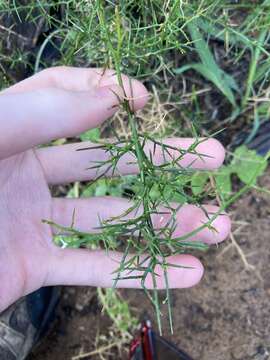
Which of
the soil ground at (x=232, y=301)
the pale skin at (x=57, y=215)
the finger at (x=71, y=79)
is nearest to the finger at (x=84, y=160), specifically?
the pale skin at (x=57, y=215)

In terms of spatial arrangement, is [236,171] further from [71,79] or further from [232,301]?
[71,79]

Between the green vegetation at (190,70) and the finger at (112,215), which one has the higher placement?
the green vegetation at (190,70)

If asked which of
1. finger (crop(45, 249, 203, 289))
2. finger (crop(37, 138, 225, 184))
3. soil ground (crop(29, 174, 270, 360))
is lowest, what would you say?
soil ground (crop(29, 174, 270, 360))

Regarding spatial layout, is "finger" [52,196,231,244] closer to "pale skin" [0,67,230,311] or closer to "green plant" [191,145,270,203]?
"pale skin" [0,67,230,311]

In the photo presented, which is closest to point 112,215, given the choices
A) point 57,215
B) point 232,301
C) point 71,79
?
point 57,215

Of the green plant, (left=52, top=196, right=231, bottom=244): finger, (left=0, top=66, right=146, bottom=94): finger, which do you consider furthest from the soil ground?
(left=0, top=66, right=146, bottom=94): finger

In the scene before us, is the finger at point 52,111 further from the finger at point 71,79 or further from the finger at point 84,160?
the finger at point 84,160

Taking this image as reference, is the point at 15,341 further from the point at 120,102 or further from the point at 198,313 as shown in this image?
the point at 120,102
